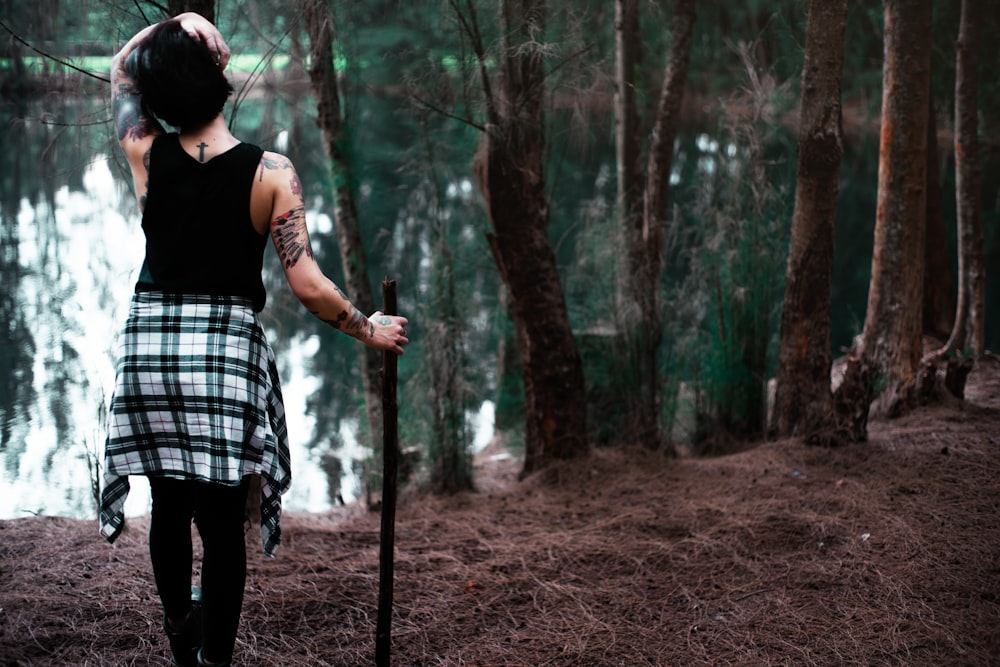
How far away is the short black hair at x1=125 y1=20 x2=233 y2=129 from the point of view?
1.69m

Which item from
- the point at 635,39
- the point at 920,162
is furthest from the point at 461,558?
the point at 635,39

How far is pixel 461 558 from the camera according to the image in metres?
2.98

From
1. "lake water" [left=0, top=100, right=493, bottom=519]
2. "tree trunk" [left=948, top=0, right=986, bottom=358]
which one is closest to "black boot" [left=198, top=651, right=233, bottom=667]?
"lake water" [left=0, top=100, right=493, bottom=519]

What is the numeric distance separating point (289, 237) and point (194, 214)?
182 millimetres

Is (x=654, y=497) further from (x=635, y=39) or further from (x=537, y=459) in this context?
(x=635, y=39)

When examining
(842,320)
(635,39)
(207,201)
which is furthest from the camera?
(842,320)

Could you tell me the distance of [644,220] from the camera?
15.5 ft

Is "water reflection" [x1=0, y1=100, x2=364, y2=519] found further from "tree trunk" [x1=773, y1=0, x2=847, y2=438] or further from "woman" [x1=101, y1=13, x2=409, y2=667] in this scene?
"tree trunk" [x1=773, y1=0, x2=847, y2=438]

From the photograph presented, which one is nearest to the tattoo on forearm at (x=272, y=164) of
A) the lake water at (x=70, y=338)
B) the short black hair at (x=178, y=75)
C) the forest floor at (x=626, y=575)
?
the short black hair at (x=178, y=75)

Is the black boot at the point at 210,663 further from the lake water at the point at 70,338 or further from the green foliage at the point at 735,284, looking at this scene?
the green foliage at the point at 735,284

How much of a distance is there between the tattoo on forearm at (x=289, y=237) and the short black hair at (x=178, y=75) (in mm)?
242

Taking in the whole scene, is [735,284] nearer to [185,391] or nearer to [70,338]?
[185,391]

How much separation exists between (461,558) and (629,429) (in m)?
1.55

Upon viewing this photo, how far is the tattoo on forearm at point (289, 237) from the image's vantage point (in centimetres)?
173
